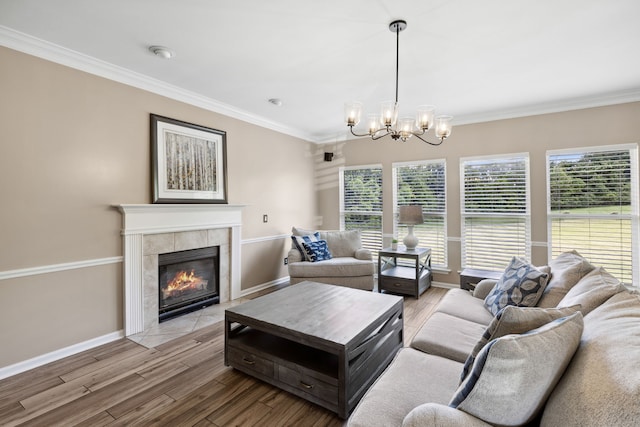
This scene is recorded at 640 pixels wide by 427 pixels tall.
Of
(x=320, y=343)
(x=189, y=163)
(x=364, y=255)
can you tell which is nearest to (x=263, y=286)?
(x=364, y=255)

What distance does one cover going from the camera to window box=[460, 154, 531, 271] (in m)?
4.16

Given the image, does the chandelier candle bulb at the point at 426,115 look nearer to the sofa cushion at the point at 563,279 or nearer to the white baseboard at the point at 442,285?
the sofa cushion at the point at 563,279

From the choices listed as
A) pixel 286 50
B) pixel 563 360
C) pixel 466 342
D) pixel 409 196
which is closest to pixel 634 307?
pixel 563 360

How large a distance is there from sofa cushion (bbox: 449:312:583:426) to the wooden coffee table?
3.01ft

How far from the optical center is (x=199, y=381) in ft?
7.51

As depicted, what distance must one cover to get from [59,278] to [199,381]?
1.57m

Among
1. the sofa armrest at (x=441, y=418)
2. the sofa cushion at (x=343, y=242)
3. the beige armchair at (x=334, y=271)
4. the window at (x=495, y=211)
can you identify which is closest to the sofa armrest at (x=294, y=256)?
the beige armchair at (x=334, y=271)

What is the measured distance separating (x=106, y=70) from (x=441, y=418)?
12.2 feet

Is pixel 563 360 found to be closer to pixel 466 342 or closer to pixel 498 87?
pixel 466 342

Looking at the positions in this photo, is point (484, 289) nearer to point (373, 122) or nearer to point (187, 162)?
point (373, 122)

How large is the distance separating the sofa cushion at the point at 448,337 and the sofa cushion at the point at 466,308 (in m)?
0.08

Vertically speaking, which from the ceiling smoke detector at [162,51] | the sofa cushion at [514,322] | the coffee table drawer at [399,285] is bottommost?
the coffee table drawer at [399,285]

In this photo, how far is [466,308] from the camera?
2469mm

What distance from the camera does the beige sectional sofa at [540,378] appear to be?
33.6 inches
